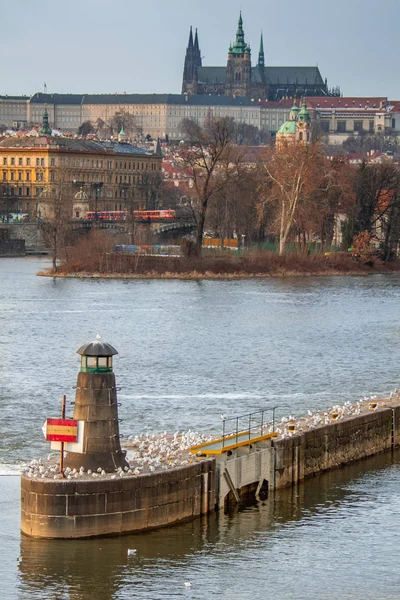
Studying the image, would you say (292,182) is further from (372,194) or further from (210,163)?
(372,194)

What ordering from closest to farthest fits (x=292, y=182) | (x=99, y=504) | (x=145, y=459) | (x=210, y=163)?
(x=99, y=504) → (x=145, y=459) → (x=292, y=182) → (x=210, y=163)

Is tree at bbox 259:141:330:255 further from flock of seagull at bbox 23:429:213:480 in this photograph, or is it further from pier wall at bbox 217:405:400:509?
flock of seagull at bbox 23:429:213:480

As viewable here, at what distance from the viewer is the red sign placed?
2372cm

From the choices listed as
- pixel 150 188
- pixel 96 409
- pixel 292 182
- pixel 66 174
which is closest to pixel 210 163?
pixel 292 182

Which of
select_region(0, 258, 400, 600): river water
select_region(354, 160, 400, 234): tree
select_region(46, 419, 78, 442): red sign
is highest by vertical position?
select_region(354, 160, 400, 234): tree

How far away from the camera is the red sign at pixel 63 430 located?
23.7 meters

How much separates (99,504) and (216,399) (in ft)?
44.5

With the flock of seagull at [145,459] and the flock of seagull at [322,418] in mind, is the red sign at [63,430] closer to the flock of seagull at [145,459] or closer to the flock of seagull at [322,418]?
the flock of seagull at [145,459]

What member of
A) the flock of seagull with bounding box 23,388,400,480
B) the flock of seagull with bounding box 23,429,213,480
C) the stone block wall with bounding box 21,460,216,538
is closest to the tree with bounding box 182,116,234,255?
the flock of seagull with bounding box 23,388,400,480

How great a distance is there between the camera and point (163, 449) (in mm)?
25969

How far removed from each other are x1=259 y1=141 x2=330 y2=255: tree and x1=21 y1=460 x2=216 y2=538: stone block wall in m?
64.2

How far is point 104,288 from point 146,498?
51817 millimetres

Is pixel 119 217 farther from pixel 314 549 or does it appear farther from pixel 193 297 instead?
pixel 314 549

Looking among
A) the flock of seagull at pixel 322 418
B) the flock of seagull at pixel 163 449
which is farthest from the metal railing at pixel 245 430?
the flock of seagull at pixel 322 418
